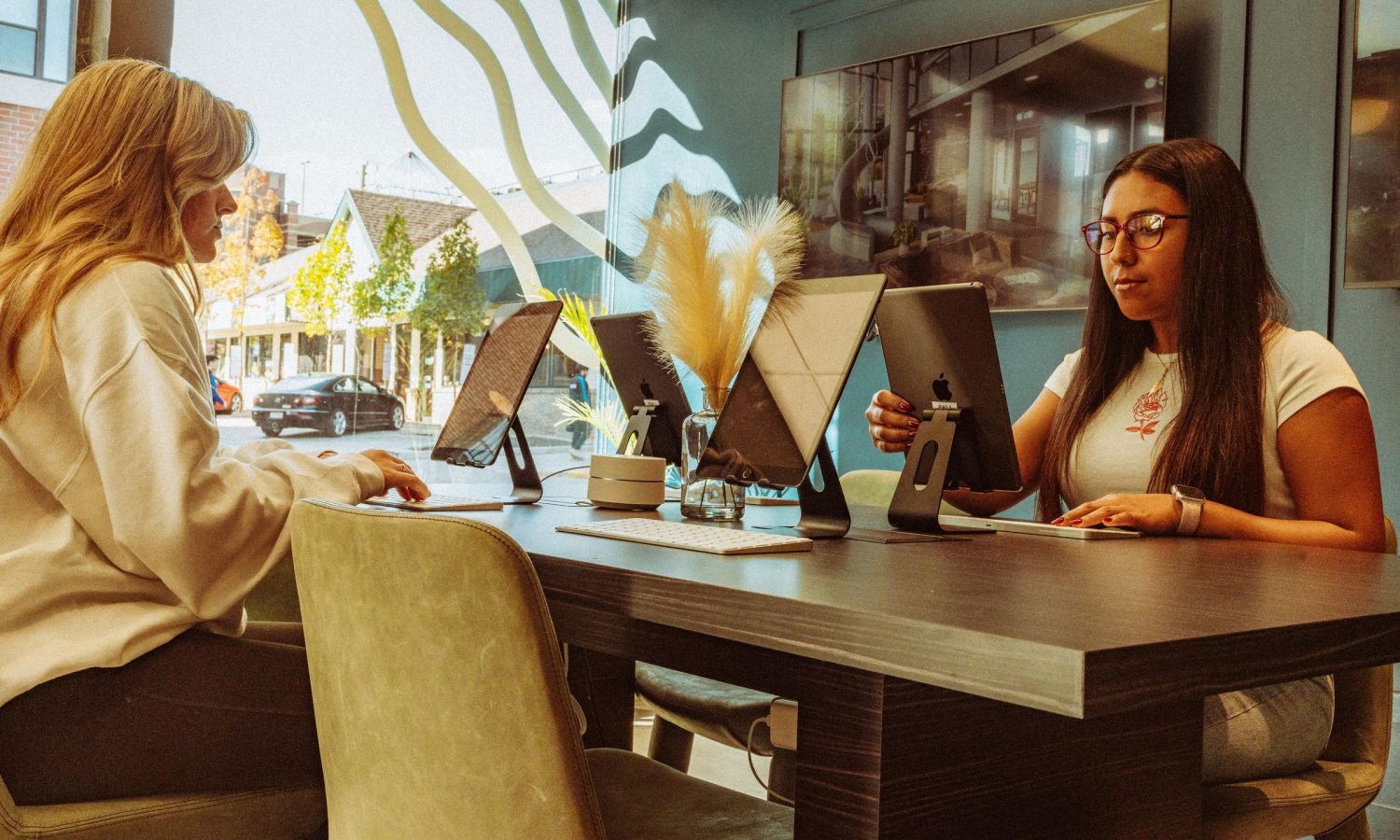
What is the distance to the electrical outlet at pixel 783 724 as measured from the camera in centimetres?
96

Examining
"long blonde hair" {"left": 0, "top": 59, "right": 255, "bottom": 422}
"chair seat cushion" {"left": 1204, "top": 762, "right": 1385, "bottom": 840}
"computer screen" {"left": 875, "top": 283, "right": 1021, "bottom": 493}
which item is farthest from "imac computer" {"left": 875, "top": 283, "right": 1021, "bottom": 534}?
"long blonde hair" {"left": 0, "top": 59, "right": 255, "bottom": 422}

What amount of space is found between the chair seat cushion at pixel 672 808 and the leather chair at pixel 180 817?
342mm

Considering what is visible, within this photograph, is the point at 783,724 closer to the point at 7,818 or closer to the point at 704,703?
the point at 7,818

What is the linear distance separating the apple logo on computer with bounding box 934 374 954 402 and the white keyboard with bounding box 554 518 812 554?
0.32 m

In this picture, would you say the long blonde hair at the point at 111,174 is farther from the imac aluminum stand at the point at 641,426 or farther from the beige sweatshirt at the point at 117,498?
the imac aluminum stand at the point at 641,426

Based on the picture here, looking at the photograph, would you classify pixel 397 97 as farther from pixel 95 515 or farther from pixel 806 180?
pixel 95 515

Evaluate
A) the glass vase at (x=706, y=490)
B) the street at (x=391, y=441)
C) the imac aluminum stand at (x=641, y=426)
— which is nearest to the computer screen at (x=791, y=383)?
the glass vase at (x=706, y=490)

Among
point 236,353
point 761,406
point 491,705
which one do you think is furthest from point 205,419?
point 236,353

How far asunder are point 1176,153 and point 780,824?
1384 millimetres

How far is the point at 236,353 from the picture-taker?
447cm

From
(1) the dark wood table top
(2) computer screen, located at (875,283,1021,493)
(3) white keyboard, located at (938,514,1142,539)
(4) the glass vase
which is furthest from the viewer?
(4) the glass vase

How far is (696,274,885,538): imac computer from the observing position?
57.5 inches

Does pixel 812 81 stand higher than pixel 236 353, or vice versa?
pixel 812 81

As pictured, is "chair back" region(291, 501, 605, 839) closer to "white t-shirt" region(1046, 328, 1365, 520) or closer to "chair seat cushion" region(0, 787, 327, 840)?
"chair seat cushion" region(0, 787, 327, 840)
